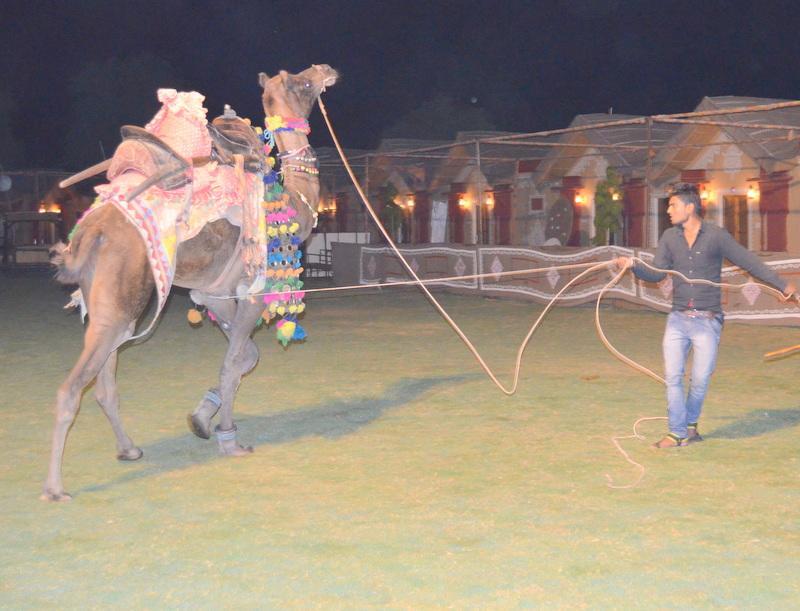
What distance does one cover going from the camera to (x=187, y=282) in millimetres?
7387

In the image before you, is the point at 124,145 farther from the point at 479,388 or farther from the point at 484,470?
the point at 479,388

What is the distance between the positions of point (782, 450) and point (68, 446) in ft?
18.1

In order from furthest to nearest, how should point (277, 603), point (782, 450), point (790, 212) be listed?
point (790, 212), point (782, 450), point (277, 603)

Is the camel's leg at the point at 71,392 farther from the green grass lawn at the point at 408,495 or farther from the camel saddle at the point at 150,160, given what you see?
the camel saddle at the point at 150,160

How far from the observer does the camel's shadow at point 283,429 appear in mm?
7074

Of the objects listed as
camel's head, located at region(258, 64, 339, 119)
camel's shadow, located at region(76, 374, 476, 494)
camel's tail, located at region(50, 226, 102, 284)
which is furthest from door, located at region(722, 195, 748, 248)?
camel's tail, located at region(50, 226, 102, 284)

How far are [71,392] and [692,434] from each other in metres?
4.64

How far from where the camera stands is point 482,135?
3462 centimetres

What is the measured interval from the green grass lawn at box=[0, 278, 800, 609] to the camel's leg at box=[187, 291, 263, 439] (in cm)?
18

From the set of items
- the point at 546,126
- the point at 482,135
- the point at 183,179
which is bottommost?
the point at 183,179

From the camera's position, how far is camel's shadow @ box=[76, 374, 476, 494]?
707 cm

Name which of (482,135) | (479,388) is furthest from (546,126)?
(479,388)

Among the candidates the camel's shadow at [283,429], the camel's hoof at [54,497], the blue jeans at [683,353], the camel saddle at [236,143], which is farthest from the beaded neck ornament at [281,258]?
the blue jeans at [683,353]

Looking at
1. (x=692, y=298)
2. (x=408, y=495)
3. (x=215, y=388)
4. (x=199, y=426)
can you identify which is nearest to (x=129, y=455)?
(x=199, y=426)
